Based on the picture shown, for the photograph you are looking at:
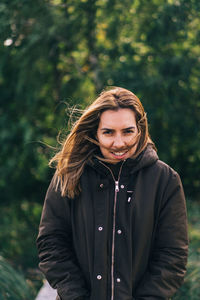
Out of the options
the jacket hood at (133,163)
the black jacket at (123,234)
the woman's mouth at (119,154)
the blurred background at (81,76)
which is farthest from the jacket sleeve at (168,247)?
the blurred background at (81,76)

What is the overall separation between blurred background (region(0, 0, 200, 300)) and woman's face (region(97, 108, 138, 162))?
2.41m

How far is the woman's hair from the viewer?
2.36m

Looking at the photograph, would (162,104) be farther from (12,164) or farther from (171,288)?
(171,288)

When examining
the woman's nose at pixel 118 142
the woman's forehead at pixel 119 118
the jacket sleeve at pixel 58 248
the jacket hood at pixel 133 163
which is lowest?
the jacket sleeve at pixel 58 248

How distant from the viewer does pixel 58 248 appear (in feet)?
8.01

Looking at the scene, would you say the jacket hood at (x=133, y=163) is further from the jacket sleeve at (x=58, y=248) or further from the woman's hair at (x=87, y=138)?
the jacket sleeve at (x=58, y=248)

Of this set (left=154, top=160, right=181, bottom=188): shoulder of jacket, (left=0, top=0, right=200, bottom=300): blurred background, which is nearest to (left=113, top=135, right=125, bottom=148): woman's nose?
(left=154, top=160, right=181, bottom=188): shoulder of jacket

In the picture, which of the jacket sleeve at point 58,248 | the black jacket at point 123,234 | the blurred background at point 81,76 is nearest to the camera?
the black jacket at point 123,234

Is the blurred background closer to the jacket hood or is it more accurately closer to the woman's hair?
the woman's hair

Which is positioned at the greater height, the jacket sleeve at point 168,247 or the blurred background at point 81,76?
the blurred background at point 81,76

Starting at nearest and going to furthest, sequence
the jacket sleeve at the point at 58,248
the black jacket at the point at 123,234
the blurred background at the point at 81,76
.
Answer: the black jacket at the point at 123,234 → the jacket sleeve at the point at 58,248 → the blurred background at the point at 81,76

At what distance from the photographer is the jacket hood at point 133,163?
7.66 feet

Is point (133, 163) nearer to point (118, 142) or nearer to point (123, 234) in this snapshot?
point (118, 142)

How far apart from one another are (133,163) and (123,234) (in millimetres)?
385
